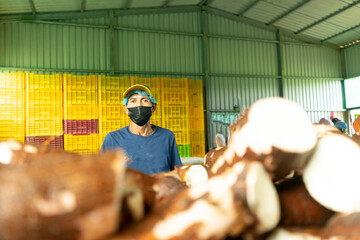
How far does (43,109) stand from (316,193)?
713 cm

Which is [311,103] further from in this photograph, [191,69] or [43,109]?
[43,109]

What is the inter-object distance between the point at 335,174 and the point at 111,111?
691 cm

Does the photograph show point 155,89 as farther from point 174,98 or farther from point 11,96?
point 11,96

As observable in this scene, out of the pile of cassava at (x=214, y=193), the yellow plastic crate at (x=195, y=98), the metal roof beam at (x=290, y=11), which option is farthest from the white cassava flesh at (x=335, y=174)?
the metal roof beam at (x=290, y=11)

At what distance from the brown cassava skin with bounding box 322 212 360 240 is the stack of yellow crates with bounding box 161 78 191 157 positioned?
708 centimetres

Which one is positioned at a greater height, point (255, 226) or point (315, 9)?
point (315, 9)

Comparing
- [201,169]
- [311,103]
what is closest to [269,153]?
[201,169]

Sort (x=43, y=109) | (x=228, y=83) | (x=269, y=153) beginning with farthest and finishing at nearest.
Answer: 1. (x=228, y=83)
2. (x=43, y=109)
3. (x=269, y=153)

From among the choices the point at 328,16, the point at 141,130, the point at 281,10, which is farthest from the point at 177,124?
the point at 328,16

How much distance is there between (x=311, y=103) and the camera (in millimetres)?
11672

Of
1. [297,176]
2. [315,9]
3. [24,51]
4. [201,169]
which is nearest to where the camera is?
[297,176]

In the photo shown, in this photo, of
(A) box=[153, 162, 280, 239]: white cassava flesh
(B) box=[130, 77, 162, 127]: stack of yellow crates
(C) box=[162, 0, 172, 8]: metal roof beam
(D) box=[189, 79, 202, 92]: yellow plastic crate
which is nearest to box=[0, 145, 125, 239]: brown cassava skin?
(A) box=[153, 162, 280, 239]: white cassava flesh

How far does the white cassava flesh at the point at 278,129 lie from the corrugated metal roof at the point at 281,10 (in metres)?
8.38

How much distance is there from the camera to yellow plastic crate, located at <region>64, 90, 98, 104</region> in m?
6.93
